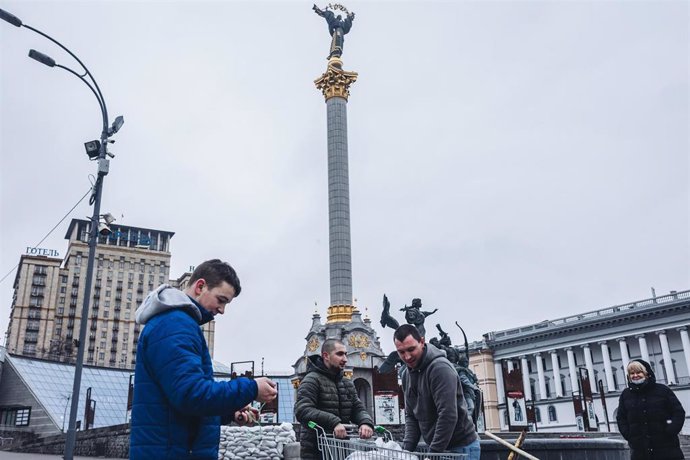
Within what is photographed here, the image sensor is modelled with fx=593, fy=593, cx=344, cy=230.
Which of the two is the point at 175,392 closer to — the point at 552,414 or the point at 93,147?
the point at 93,147

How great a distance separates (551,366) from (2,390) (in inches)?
2142

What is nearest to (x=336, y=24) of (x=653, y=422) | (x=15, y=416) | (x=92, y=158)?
(x=92, y=158)

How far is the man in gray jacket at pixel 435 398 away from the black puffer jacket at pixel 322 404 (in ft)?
1.68

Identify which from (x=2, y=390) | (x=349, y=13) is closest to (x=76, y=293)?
(x=2, y=390)

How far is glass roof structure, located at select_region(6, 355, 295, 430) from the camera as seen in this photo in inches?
1810

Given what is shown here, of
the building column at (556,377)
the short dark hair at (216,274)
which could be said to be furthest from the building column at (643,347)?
the short dark hair at (216,274)

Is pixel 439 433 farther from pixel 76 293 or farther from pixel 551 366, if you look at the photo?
pixel 76 293

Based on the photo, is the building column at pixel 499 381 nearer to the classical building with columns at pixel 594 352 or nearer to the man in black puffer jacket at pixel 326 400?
the classical building with columns at pixel 594 352

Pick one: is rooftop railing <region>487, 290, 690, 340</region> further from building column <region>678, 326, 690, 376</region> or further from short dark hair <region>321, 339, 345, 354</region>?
short dark hair <region>321, 339, 345, 354</region>

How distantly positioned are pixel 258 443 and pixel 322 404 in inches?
388

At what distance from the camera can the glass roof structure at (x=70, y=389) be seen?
45969mm

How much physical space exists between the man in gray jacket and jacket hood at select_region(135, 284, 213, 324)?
2.22 meters

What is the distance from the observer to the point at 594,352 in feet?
207

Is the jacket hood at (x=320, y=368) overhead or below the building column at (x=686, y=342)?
below
